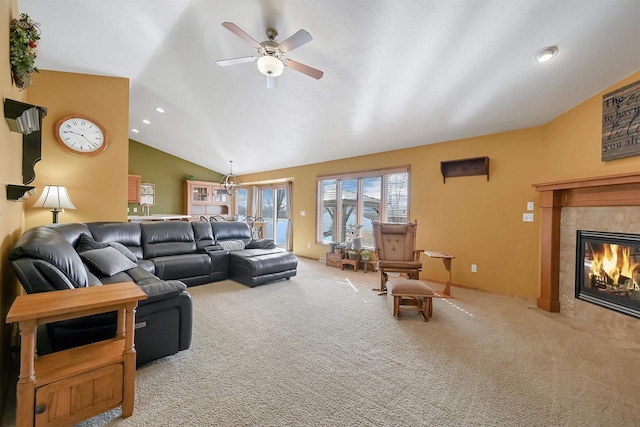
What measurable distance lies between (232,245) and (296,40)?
3.57 m

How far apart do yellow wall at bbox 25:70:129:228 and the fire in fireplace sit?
6448mm

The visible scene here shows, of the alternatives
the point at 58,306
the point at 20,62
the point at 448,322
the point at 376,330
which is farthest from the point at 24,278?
the point at 448,322

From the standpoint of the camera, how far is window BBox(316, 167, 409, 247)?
16.9 ft

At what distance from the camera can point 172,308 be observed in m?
2.12

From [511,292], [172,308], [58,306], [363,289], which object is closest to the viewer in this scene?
[58,306]

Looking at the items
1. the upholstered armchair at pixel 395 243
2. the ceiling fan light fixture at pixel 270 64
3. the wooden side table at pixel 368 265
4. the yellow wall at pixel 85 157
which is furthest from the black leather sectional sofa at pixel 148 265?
the ceiling fan light fixture at pixel 270 64

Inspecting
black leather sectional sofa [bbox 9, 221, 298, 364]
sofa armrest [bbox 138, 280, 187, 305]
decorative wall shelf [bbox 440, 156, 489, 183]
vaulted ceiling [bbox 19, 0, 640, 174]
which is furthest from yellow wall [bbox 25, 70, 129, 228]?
decorative wall shelf [bbox 440, 156, 489, 183]

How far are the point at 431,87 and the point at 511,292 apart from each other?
312cm

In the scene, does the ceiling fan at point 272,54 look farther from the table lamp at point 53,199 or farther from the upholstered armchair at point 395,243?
the table lamp at point 53,199

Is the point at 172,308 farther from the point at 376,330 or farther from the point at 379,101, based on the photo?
the point at 379,101

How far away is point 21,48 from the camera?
192 cm

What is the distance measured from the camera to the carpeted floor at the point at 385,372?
1.60 m

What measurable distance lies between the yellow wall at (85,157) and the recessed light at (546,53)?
18.0 ft

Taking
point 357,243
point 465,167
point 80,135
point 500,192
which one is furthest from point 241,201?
point 500,192
